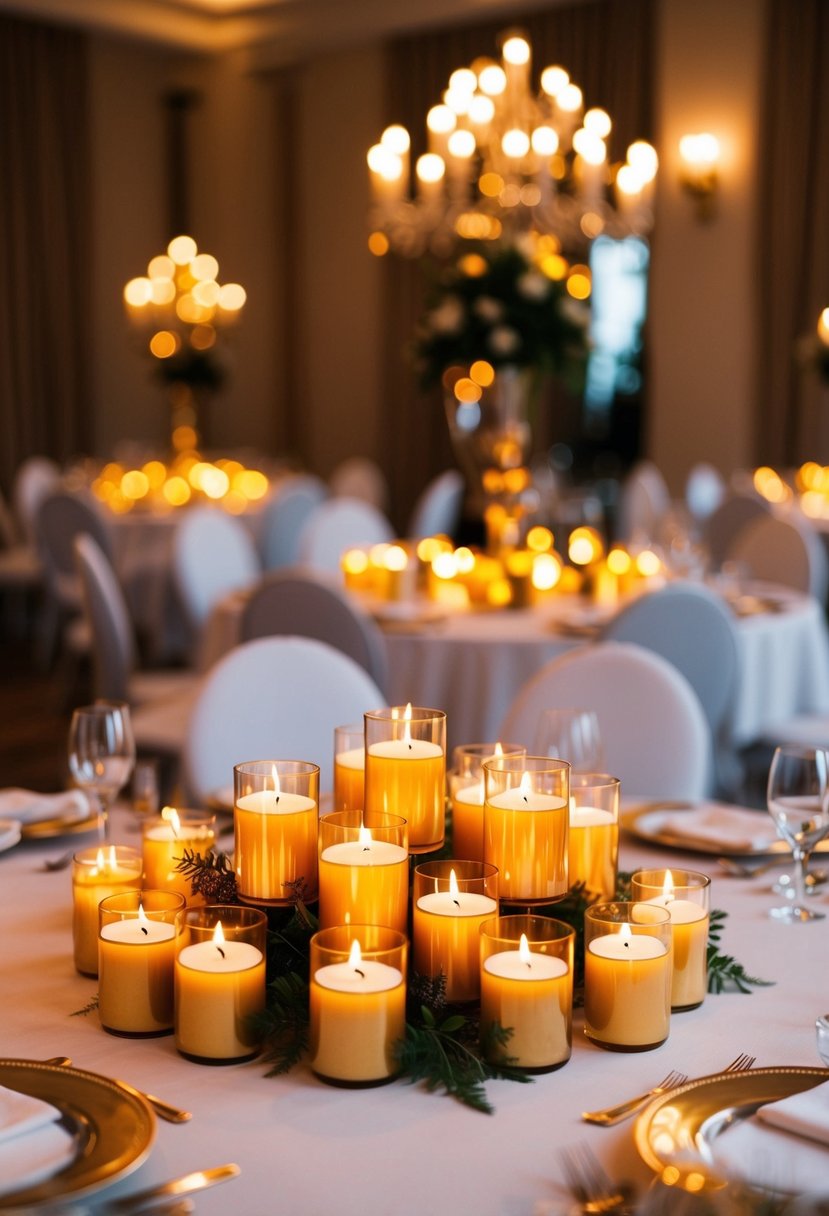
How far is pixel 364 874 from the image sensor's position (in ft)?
4.13

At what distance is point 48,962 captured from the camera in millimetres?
1513

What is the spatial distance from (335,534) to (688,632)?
103 inches

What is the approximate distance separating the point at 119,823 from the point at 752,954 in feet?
3.10

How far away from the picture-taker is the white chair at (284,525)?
7074 mm

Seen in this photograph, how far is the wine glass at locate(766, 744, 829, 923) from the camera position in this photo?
1.65 m

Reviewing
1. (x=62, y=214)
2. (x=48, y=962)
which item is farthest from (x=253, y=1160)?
(x=62, y=214)

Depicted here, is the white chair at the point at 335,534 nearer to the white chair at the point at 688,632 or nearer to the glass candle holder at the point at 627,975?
the white chair at the point at 688,632

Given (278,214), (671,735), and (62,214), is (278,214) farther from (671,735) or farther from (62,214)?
(671,735)

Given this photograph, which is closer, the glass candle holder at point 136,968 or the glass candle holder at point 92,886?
the glass candle holder at point 136,968

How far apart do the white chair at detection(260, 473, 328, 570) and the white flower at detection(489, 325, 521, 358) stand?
3067 millimetres

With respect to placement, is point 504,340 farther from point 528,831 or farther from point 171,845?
point 528,831

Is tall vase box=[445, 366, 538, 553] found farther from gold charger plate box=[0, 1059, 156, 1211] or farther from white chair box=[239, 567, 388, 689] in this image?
gold charger plate box=[0, 1059, 156, 1211]

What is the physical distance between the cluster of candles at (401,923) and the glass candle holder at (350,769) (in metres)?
0.08

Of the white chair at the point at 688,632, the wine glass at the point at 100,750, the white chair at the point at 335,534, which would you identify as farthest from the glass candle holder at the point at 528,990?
the white chair at the point at 335,534
